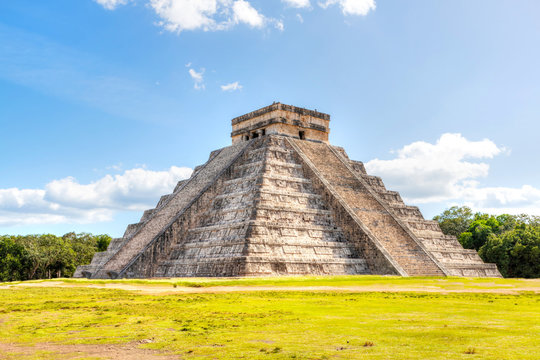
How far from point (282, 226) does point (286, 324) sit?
1582 centimetres

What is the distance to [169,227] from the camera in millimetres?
28000

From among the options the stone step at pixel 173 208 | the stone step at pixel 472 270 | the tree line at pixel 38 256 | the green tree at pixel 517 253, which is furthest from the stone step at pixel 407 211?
the tree line at pixel 38 256

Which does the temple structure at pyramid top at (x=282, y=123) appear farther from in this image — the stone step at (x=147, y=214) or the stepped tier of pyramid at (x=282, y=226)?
the stone step at (x=147, y=214)

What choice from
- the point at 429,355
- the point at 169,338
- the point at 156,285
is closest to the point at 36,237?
the point at 156,285

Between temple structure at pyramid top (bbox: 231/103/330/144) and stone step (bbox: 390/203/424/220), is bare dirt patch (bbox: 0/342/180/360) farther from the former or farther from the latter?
temple structure at pyramid top (bbox: 231/103/330/144)

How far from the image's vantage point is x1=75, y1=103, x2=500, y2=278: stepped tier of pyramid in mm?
24469

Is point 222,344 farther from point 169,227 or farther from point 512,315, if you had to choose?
point 169,227

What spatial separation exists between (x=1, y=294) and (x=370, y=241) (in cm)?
1565

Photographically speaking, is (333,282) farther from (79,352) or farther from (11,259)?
(11,259)

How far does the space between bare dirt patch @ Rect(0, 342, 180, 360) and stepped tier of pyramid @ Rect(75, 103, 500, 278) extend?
14.4 m

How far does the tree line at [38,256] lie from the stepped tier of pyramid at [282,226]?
16990 mm

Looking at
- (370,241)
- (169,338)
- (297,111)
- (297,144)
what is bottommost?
(169,338)

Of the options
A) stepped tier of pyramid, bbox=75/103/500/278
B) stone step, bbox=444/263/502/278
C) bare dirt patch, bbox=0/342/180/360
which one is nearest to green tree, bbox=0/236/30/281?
stepped tier of pyramid, bbox=75/103/500/278

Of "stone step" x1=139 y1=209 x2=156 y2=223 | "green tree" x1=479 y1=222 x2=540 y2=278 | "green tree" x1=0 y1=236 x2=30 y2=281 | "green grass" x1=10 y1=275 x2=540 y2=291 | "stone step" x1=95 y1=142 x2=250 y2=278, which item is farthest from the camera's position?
"green tree" x1=0 y1=236 x2=30 y2=281
